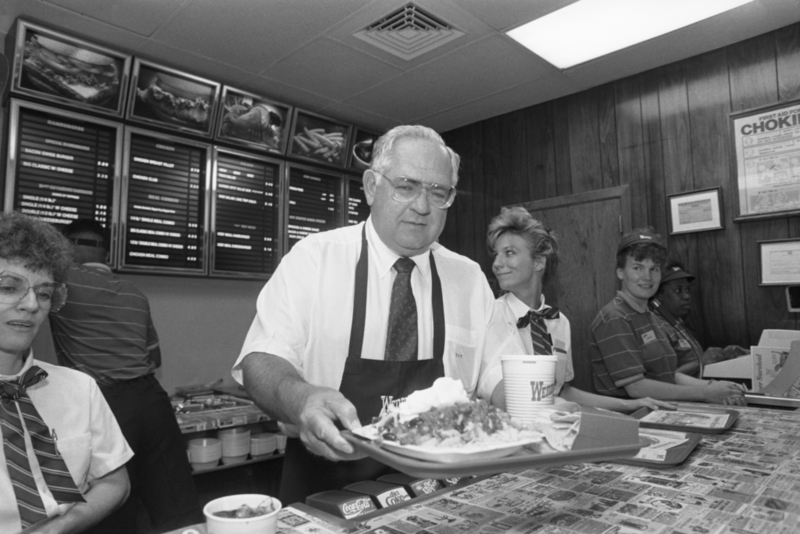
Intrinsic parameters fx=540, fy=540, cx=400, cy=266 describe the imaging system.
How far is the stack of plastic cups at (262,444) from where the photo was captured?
3.37 metres

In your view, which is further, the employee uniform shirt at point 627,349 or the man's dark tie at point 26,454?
the employee uniform shirt at point 627,349

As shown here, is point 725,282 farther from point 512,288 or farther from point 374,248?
point 374,248

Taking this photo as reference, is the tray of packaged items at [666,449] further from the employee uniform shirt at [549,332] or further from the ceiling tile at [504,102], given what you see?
the ceiling tile at [504,102]

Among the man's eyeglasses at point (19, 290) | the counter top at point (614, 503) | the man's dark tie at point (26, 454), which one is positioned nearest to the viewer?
the counter top at point (614, 503)

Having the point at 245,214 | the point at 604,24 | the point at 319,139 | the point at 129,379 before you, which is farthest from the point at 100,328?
the point at 604,24

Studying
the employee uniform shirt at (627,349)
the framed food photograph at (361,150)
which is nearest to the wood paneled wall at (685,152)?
the employee uniform shirt at (627,349)

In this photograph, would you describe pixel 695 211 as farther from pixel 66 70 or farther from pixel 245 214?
pixel 66 70

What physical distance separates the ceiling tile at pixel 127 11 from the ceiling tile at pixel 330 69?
2.47 feet

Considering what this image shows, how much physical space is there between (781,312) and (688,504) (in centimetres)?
278

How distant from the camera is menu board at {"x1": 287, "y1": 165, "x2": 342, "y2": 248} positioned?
4.16m

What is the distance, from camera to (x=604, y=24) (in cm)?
312

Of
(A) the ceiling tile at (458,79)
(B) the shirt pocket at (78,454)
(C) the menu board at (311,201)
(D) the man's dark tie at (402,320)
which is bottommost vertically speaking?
(B) the shirt pocket at (78,454)

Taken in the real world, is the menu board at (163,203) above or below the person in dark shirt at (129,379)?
above

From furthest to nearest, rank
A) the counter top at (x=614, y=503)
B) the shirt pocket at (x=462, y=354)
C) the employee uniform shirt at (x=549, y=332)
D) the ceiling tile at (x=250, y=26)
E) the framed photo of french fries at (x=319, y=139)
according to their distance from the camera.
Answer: the framed photo of french fries at (x=319, y=139)
the ceiling tile at (x=250, y=26)
the employee uniform shirt at (x=549, y=332)
the shirt pocket at (x=462, y=354)
the counter top at (x=614, y=503)
